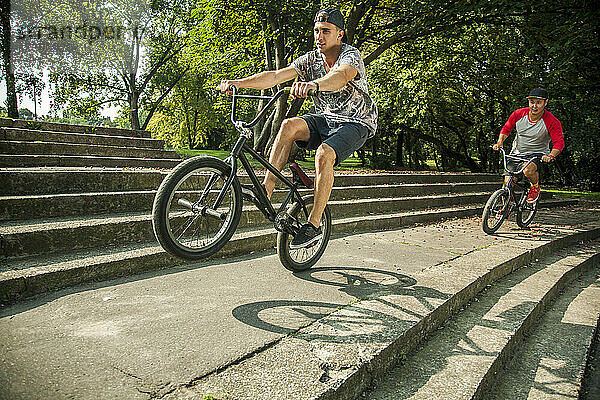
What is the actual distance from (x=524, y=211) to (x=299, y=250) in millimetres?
5662

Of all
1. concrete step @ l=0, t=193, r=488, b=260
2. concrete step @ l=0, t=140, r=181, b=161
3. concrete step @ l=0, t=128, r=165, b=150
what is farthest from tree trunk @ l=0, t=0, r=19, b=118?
concrete step @ l=0, t=193, r=488, b=260

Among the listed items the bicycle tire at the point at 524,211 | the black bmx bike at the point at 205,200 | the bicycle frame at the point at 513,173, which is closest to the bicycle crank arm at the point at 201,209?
the black bmx bike at the point at 205,200

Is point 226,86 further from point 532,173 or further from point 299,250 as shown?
point 532,173

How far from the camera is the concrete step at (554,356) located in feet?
10.4


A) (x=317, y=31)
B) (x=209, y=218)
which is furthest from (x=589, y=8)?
(x=209, y=218)

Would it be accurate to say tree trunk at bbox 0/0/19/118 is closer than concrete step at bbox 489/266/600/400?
No

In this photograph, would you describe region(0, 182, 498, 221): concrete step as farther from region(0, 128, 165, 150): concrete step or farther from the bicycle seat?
region(0, 128, 165, 150): concrete step

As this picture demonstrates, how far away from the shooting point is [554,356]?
12.4 feet

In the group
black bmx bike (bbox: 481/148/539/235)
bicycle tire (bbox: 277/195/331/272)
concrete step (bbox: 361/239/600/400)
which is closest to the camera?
concrete step (bbox: 361/239/600/400)

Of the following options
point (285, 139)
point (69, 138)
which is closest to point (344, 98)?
point (285, 139)

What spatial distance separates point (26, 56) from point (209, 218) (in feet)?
86.5

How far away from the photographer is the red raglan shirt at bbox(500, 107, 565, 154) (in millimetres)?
7648

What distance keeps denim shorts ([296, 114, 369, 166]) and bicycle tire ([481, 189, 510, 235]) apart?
13.8 ft

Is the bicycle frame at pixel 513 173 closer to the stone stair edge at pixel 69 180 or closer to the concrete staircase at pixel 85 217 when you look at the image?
the concrete staircase at pixel 85 217
